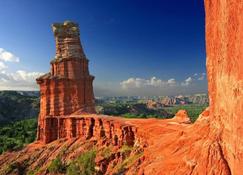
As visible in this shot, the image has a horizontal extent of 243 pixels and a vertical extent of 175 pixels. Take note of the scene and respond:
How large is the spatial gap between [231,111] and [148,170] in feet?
40.8

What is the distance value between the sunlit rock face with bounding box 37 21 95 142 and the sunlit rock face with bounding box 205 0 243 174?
4608cm

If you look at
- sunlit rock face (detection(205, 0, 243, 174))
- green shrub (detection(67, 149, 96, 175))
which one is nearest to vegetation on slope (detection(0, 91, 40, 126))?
green shrub (detection(67, 149, 96, 175))

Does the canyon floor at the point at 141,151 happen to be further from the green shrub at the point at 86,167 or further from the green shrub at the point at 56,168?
the green shrub at the point at 86,167

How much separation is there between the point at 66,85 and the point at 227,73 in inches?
1995

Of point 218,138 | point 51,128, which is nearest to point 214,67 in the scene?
point 218,138

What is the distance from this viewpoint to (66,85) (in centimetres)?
6688

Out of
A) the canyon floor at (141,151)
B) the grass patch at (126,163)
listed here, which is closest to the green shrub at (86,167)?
the canyon floor at (141,151)

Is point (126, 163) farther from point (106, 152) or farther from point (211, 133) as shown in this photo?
point (211, 133)

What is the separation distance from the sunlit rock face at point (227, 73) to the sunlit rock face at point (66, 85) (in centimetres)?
4608

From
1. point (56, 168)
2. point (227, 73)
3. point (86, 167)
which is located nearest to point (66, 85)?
point (56, 168)

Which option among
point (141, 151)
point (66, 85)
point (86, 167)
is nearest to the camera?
point (141, 151)

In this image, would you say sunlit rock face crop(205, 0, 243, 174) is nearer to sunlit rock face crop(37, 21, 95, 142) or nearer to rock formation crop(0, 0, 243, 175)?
rock formation crop(0, 0, 243, 175)

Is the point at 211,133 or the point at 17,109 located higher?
the point at 211,133

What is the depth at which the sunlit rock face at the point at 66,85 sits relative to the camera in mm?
66438
